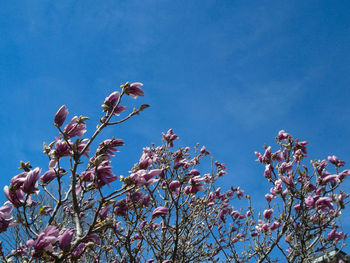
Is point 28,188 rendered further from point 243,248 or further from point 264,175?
point 243,248

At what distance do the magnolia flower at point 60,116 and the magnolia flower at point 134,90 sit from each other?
52cm

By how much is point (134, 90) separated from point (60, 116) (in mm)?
644

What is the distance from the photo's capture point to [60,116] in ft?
7.62

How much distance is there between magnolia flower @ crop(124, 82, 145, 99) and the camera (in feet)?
8.16

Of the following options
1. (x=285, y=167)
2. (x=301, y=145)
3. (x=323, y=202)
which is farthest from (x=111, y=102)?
(x=301, y=145)

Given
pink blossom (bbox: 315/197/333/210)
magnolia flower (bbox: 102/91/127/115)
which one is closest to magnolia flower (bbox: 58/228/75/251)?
magnolia flower (bbox: 102/91/127/115)

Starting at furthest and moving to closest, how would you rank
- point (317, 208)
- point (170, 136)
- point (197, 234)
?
point (197, 234) → point (170, 136) → point (317, 208)

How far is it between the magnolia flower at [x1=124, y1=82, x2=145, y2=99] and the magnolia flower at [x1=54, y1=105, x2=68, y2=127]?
0.52 metres

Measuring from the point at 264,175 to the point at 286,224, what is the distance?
761 mm

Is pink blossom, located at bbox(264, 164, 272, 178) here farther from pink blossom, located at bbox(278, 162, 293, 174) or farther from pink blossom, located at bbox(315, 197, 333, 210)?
pink blossom, located at bbox(315, 197, 333, 210)

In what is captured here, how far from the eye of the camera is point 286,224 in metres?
4.02

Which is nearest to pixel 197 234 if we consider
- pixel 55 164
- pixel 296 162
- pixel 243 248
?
pixel 243 248

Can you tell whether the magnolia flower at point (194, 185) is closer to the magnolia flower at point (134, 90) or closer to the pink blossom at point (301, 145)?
the magnolia flower at point (134, 90)

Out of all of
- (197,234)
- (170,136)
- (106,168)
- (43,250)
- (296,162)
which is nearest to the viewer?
(43,250)
